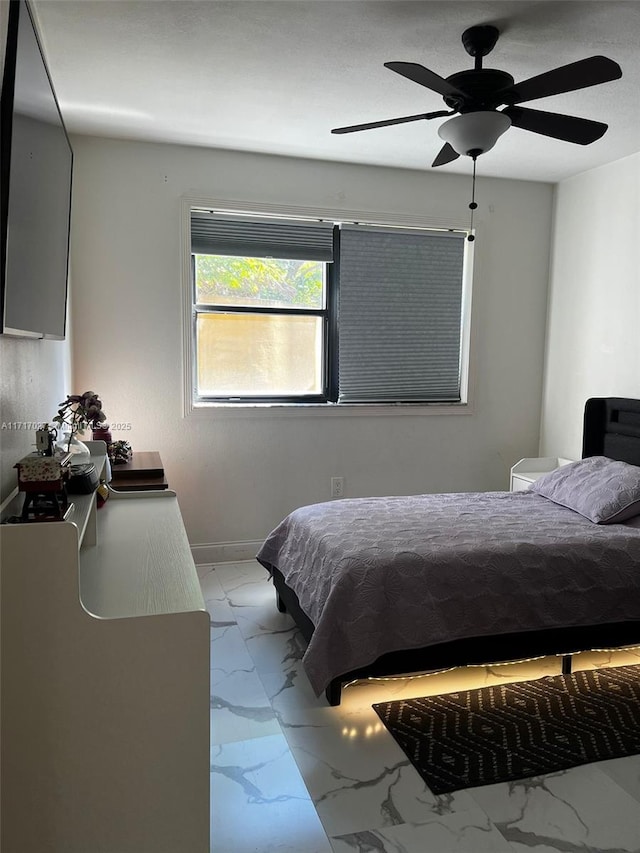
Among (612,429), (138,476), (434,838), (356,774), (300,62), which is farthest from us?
(612,429)

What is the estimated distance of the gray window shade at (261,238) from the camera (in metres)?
3.98

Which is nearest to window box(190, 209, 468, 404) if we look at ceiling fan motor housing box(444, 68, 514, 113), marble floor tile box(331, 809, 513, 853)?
ceiling fan motor housing box(444, 68, 514, 113)

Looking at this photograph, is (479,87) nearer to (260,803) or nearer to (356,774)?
(356,774)

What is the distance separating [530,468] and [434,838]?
116 inches

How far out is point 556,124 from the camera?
8.04 feet

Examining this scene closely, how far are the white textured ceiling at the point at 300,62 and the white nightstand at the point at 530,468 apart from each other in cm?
197

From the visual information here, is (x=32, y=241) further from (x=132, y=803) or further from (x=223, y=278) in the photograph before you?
(x=223, y=278)

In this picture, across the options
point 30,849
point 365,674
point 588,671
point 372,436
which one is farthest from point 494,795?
point 372,436

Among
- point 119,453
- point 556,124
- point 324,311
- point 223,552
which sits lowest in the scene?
point 223,552

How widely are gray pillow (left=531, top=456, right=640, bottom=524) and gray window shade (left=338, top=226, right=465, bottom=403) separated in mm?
1165

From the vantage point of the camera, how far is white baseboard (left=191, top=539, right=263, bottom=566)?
410 cm

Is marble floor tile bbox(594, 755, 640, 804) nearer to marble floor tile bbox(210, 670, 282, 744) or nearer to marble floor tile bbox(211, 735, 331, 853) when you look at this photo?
marble floor tile bbox(211, 735, 331, 853)

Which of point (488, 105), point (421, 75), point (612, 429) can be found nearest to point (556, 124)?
point (488, 105)

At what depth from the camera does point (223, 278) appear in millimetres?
4086
